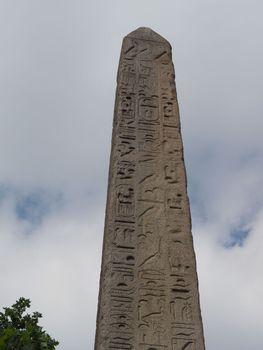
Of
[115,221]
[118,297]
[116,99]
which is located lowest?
[118,297]

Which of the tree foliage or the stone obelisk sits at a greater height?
the tree foliage

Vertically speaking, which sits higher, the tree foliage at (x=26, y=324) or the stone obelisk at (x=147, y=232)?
the tree foliage at (x=26, y=324)

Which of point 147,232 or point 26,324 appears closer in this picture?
point 147,232

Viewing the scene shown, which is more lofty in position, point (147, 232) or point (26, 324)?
point (26, 324)

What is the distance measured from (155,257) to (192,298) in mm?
380

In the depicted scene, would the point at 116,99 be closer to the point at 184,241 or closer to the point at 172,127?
the point at 172,127

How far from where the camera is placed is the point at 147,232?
4820 mm

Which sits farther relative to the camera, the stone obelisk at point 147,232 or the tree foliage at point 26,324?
the tree foliage at point 26,324

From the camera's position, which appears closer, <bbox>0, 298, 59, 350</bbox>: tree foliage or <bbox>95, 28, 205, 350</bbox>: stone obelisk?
<bbox>95, 28, 205, 350</bbox>: stone obelisk

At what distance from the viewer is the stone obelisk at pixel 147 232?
4355mm

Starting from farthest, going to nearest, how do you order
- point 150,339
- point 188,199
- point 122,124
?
point 122,124, point 188,199, point 150,339

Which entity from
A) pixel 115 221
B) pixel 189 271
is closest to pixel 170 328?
pixel 189 271

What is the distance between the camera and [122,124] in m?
5.59

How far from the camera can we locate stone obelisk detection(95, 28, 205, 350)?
436cm
